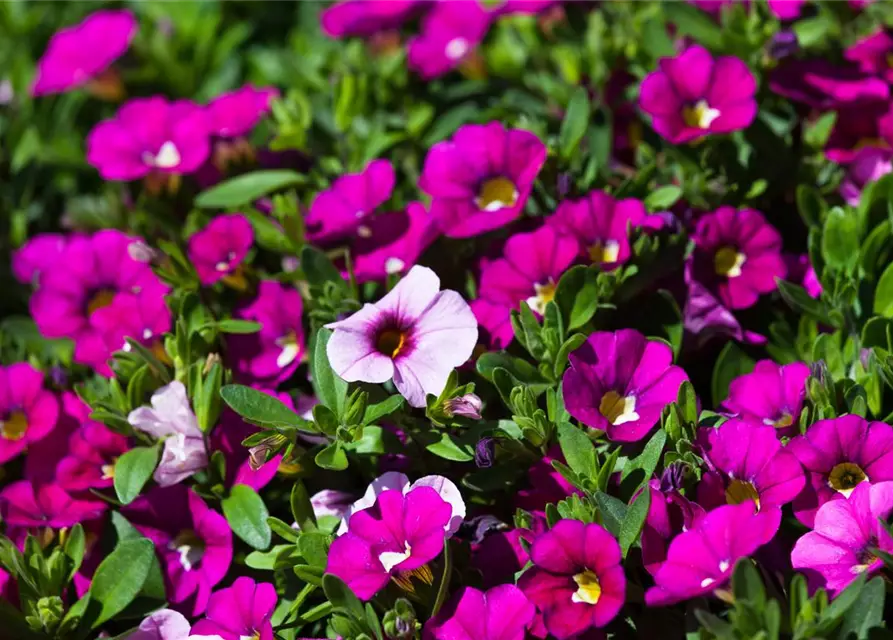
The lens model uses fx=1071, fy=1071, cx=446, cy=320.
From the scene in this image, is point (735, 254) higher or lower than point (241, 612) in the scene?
higher

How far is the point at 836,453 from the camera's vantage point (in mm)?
→ 1573

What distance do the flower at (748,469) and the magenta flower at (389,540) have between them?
39 cm

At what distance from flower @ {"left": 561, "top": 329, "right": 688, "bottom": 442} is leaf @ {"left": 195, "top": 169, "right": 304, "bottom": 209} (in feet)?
2.97

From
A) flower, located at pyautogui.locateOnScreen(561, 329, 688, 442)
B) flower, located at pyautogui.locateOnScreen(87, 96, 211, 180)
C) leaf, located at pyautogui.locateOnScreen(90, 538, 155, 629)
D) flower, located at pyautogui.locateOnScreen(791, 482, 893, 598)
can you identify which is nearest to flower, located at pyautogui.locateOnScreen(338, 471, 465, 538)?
flower, located at pyautogui.locateOnScreen(561, 329, 688, 442)

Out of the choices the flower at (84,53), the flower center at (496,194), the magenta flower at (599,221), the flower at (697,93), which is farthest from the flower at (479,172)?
the flower at (84,53)

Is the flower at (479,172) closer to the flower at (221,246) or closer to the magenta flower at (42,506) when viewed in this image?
the flower at (221,246)

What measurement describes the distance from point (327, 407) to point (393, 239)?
463mm

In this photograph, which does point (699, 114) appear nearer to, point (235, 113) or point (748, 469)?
point (748, 469)

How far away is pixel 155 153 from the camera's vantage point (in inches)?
99.7

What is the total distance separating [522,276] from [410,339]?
281 millimetres

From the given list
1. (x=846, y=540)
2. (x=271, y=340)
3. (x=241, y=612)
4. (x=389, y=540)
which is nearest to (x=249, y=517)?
(x=241, y=612)

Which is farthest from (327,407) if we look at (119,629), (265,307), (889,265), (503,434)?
(889,265)

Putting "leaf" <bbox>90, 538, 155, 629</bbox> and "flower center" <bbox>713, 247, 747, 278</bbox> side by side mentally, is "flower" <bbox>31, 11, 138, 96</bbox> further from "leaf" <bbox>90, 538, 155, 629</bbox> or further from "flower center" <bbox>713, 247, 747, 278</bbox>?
"flower center" <bbox>713, 247, 747, 278</bbox>

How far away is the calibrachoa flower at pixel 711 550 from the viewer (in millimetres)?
1400
